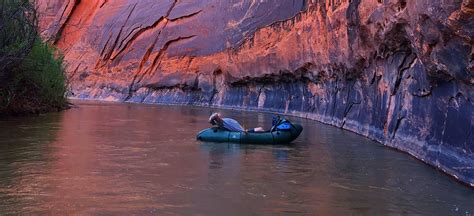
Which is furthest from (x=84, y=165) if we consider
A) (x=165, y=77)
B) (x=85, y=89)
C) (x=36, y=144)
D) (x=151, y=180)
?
(x=85, y=89)

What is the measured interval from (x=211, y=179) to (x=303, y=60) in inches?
711

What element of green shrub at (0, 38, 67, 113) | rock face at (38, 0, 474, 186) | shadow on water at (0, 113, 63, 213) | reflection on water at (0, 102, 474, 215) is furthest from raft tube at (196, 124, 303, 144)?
green shrub at (0, 38, 67, 113)

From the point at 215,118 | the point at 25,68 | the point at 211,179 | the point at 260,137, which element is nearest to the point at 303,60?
the point at 25,68

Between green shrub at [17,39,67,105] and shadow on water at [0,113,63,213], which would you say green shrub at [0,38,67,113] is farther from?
shadow on water at [0,113,63,213]

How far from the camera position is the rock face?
10086mm

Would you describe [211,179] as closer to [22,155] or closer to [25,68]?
[22,155]

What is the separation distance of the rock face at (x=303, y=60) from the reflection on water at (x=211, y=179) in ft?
3.91

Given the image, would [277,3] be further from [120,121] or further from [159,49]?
[120,121]

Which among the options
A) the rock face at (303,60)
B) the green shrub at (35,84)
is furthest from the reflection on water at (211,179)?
the green shrub at (35,84)

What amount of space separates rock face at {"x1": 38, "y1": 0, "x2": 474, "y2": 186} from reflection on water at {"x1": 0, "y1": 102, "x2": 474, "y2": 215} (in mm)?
Answer: 1191

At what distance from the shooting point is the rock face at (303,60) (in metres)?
10.1

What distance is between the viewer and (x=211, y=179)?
386 inches

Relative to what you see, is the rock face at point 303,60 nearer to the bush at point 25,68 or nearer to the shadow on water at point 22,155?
the bush at point 25,68

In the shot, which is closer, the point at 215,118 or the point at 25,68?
the point at 215,118
